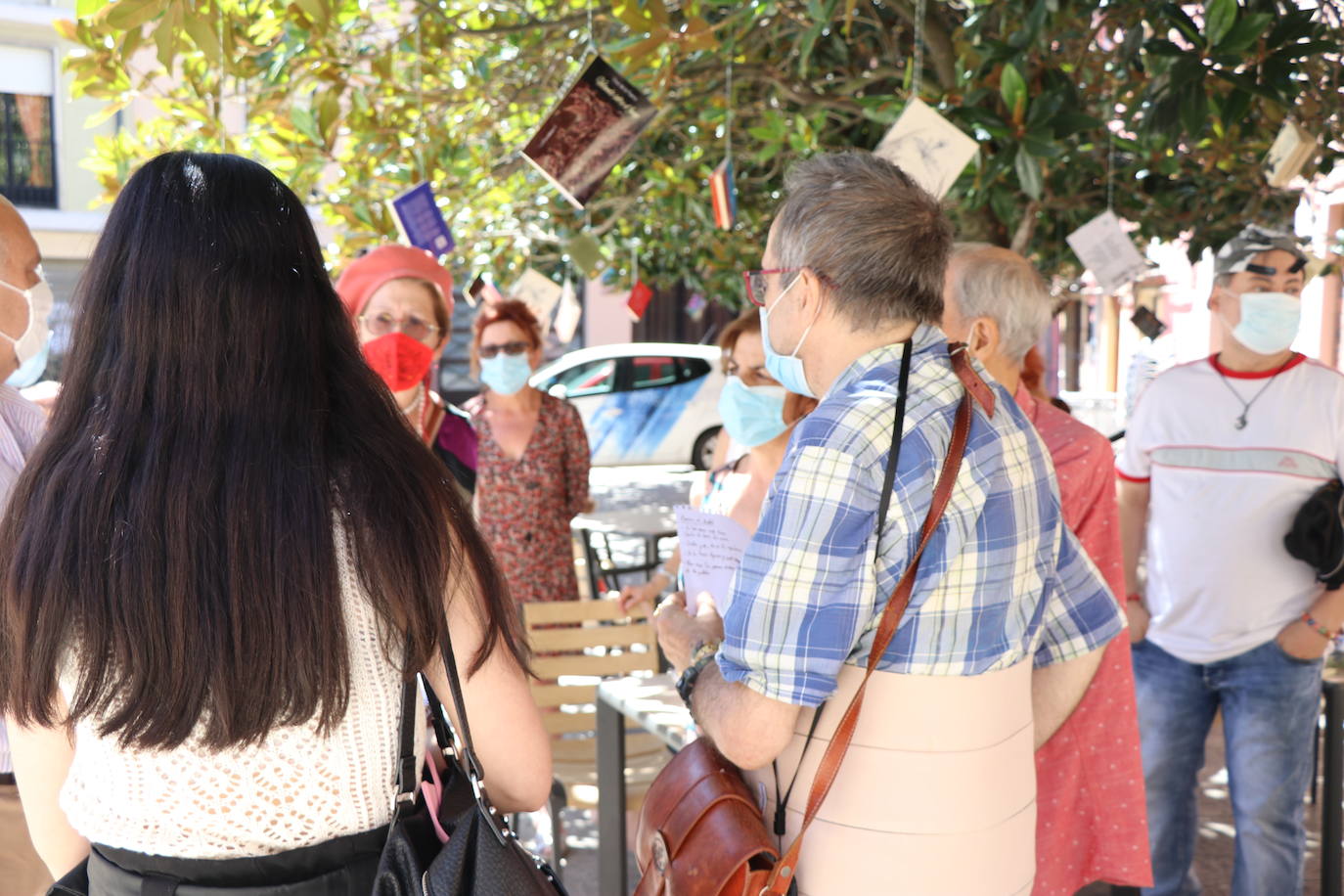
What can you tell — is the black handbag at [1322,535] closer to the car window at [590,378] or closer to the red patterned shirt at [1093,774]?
the red patterned shirt at [1093,774]

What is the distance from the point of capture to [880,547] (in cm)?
166

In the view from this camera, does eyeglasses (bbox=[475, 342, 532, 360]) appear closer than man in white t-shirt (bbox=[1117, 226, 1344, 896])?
No

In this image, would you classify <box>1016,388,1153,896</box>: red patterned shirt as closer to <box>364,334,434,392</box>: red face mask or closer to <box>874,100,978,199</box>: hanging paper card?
<box>874,100,978,199</box>: hanging paper card

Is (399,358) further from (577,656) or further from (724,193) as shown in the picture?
(724,193)

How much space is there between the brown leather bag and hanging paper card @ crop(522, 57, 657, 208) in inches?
61.2

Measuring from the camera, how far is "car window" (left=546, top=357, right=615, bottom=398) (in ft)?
51.1

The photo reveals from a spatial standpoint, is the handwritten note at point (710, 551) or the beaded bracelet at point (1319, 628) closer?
the handwritten note at point (710, 551)

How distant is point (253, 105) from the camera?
4301mm

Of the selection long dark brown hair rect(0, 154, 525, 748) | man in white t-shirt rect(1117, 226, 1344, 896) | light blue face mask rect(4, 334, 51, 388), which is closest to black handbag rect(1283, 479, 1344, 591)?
man in white t-shirt rect(1117, 226, 1344, 896)

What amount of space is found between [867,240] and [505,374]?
3.29 metres

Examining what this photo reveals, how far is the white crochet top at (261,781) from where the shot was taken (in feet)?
4.58

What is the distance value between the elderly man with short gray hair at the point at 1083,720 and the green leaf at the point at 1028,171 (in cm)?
48

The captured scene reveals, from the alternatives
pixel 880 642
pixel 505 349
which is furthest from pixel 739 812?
pixel 505 349

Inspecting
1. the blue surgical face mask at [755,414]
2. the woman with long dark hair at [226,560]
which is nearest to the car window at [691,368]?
the blue surgical face mask at [755,414]
